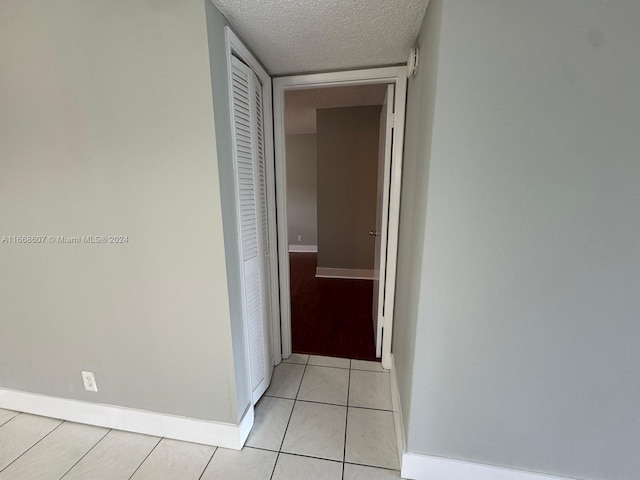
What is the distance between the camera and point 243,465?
126 centimetres

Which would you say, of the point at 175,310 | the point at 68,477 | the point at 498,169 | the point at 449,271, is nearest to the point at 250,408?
the point at 175,310

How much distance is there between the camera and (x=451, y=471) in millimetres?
1156

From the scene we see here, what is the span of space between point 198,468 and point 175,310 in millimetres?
796

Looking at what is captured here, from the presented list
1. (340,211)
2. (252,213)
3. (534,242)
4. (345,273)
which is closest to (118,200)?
(252,213)

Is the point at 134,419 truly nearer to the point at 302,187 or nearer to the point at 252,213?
the point at 252,213

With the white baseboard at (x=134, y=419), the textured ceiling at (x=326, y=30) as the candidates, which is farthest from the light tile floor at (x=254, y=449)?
the textured ceiling at (x=326, y=30)

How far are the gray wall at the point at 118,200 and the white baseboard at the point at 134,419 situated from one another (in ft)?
0.18

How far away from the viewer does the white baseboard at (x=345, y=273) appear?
4.08m

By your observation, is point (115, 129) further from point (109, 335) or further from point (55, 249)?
point (109, 335)

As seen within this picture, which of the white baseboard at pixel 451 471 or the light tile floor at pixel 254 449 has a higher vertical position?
the white baseboard at pixel 451 471

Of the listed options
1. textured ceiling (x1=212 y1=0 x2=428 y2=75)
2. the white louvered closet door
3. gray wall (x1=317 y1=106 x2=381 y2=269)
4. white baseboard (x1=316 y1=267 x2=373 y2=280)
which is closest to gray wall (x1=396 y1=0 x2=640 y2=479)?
textured ceiling (x1=212 y1=0 x2=428 y2=75)

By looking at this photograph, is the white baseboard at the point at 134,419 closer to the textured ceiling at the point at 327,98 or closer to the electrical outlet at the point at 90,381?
the electrical outlet at the point at 90,381

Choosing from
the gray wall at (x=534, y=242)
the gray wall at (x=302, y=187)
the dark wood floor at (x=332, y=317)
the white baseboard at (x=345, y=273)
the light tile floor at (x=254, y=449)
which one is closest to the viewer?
the gray wall at (x=534, y=242)

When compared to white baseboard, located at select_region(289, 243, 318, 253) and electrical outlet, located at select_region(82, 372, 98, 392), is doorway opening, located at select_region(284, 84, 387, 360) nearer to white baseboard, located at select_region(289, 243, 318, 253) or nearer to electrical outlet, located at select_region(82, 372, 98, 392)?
white baseboard, located at select_region(289, 243, 318, 253)
